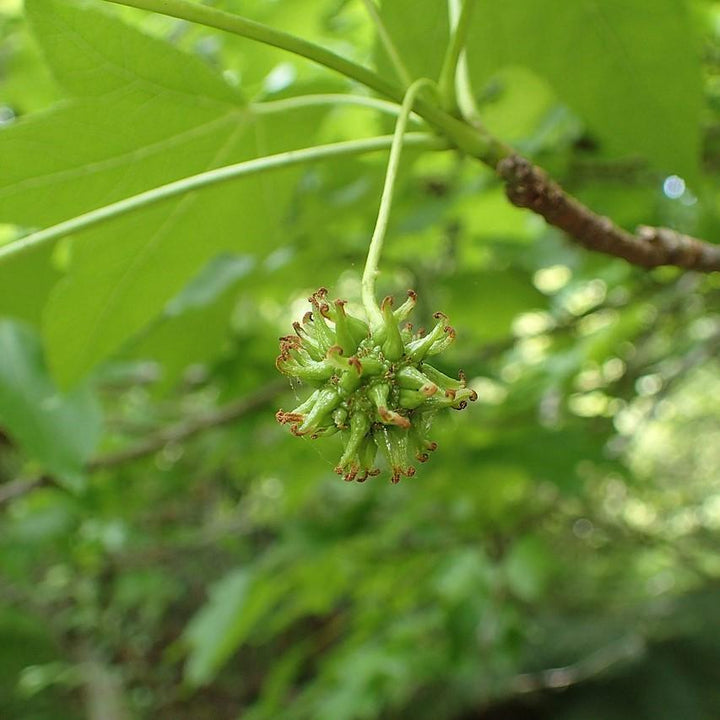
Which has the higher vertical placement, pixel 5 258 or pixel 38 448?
pixel 5 258

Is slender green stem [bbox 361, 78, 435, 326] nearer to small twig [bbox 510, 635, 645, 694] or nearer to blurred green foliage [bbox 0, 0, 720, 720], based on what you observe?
blurred green foliage [bbox 0, 0, 720, 720]

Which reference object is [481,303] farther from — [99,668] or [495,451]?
[99,668]

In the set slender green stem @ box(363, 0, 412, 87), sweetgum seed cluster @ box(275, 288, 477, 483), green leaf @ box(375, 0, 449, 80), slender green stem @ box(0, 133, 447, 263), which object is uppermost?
slender green stem @ box(363, 0, 412, 87)

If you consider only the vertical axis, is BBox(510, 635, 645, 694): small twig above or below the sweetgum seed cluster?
below

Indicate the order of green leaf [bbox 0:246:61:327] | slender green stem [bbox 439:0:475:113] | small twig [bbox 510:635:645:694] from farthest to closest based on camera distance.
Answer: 1. small twig [bbox 510:635:645:694]
2. green leaf [bbox 0:246:61:327]
3. slender green stem [bbox 439:0:475:113]

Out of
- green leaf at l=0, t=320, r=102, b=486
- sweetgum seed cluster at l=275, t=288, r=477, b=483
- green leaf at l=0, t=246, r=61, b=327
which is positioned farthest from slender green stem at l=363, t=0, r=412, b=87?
green leaf at l=0, t=320, r=102, b=486

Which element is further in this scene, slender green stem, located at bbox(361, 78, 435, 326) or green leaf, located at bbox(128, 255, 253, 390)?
green leaf, located at bbox(128, 255, 253, 390)

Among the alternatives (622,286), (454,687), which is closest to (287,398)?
(622,286)

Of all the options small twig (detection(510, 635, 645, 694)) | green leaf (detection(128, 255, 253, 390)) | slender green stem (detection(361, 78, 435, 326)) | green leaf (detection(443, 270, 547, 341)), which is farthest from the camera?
small twig (detection(510, 635, 645, 694))
